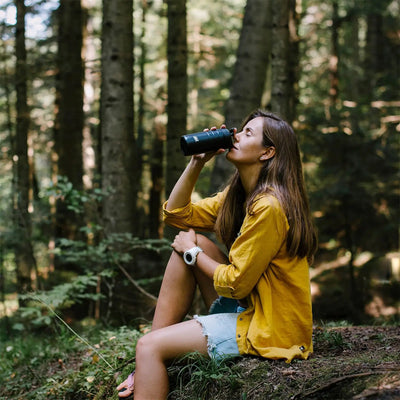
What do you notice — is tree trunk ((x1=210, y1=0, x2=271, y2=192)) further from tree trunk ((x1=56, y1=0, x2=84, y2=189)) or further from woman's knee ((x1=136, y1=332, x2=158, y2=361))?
tree trunk ((x1=56, y1=0, x2=84, y2=189))

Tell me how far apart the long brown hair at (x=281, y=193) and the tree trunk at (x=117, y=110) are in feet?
8.58

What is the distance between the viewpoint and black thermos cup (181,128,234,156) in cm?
278

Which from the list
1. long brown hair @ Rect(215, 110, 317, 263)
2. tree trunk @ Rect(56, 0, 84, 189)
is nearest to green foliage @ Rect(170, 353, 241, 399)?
long brown hair @ Rect(215, 110, 317, 263)

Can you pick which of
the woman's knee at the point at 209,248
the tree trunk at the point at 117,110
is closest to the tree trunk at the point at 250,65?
the tree trunk at the point at 117,110

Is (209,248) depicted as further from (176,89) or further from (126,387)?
(176,89)

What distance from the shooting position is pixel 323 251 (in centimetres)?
1173

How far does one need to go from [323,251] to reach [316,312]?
3592 mm

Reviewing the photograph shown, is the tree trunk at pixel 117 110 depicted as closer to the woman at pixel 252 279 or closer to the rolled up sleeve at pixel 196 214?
the rolled up sleeve at pixel 196 214

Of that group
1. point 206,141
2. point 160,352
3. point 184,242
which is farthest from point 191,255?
point 206,141

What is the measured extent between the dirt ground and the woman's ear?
46.5 inches

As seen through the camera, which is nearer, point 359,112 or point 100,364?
→ point 100,364

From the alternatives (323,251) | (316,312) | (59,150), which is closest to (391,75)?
(323,251)

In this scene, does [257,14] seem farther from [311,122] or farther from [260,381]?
A: [260,381]

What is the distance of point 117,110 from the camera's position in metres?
5.53
